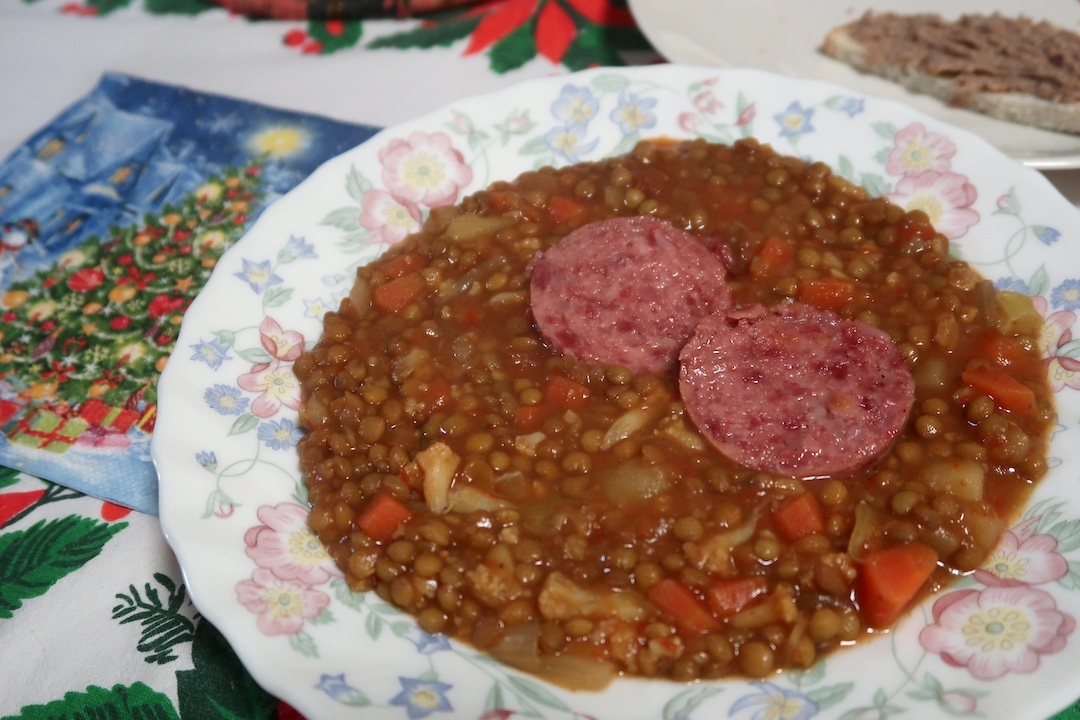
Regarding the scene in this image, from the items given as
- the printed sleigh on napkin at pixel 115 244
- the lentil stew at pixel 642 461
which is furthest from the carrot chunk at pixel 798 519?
the printed sleigh on napkin at pixel 115 244

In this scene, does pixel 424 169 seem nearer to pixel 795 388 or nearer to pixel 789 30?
pixel 795 388

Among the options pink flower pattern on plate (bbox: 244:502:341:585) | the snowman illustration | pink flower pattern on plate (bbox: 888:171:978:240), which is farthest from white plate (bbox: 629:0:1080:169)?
the snowman illustration

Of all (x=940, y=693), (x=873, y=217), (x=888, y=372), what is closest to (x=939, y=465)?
(x=888, y=372)

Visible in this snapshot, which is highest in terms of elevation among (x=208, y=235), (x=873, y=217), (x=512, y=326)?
(x=873, y=217)

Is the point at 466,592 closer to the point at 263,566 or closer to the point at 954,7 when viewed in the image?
the point at 263,566

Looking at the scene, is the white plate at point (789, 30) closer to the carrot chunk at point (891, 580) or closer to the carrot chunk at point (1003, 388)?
the carrot chunk at point (1003, 388)

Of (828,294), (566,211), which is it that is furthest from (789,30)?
(828,294)
